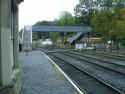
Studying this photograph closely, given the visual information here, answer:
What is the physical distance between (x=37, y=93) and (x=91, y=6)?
415 feet

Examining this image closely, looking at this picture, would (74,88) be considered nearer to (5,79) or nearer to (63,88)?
(63,88)

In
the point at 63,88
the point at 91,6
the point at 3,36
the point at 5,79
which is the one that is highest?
the point at 91,6

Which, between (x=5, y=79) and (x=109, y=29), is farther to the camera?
(x=109, y=29)

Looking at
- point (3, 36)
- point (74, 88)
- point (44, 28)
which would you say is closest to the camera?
point (3, 36)

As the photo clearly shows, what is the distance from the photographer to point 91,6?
139 m

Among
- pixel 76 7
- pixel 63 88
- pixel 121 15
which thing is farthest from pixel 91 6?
pixel 63 88

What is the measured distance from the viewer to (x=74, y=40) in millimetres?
110312

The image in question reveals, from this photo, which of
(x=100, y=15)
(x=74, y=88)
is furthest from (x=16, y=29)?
(x=100, y=15)

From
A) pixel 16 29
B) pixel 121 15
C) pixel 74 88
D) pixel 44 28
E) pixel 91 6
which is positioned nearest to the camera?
pixel 16 29

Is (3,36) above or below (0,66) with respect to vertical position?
above

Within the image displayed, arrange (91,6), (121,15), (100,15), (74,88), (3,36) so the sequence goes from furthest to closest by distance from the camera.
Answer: (91,6) < (100,15) < (121,15) < (74,88) < (3,36)

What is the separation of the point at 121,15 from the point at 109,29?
4422mm

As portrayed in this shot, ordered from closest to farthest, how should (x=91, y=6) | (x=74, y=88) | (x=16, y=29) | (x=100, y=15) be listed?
(x=16, y=29) < (x=74, y=88) < (x=100, y=15) < (x=91, y=6)

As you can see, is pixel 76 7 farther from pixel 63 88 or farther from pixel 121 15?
pixel 63 88
